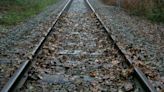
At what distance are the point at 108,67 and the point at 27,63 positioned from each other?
168cm

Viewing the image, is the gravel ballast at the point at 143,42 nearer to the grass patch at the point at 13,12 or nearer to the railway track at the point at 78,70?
the railway track at the point at 78,70

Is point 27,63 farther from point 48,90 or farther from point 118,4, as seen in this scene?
point 118,4

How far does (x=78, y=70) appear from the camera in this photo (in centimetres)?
774

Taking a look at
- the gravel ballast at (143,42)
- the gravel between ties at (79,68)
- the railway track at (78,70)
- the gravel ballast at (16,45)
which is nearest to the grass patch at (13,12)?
the gravel ballast at (16,45)

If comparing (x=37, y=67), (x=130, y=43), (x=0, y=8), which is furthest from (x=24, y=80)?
(x=0, y=8)

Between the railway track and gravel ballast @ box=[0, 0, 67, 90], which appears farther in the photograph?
gravel ballast @ box=[0, 0, 67, 90]

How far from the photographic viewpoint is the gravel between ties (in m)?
6.66

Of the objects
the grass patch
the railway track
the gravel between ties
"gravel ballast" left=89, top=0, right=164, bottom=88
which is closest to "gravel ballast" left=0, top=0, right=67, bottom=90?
the railway track

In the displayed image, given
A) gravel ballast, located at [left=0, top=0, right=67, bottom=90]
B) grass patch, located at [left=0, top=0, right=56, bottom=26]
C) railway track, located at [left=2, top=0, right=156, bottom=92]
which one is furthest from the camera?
grass patch, located at [left=0, top=0, right=56, bottom=26]

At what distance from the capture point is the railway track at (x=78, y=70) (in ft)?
21.6

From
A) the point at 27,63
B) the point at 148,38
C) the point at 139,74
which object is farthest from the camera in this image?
the point at 148,38

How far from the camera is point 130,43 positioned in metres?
11.0

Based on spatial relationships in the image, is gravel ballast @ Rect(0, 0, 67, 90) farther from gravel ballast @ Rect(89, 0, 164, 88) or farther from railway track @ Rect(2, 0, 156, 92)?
gravel ballast @ Rect(89, 0, 164, 88)

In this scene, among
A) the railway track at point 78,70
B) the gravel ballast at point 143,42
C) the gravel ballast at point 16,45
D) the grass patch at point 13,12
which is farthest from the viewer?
the grass patch at point 13,12
